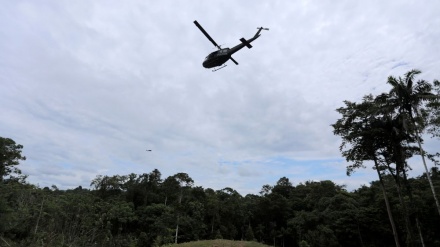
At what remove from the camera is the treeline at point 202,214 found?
126 feet

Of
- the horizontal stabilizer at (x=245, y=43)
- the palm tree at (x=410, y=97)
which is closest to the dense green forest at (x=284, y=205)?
the palm tree at (x=410, y=97)

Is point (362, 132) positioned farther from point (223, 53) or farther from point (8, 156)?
point (8, 156)

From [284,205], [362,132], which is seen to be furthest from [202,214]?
[362,132]

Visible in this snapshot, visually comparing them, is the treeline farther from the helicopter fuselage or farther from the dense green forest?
the helicopter fuselage

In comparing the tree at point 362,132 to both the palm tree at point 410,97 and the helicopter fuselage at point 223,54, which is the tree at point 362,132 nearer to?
the palm tree at point 410,97

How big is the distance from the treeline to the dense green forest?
167 mm

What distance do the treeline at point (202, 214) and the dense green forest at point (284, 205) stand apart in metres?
0.17

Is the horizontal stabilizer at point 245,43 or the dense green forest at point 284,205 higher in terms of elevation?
the horizontal stabilizer at point 245,43

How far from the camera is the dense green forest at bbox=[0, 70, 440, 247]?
2052 centimetres

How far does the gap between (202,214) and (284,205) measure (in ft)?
57.8

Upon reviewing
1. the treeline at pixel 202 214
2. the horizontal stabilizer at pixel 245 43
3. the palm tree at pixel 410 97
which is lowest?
the treeline at pixel 202 214

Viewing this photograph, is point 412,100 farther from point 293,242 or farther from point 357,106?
point 293,242

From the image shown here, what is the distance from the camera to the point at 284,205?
57312mm

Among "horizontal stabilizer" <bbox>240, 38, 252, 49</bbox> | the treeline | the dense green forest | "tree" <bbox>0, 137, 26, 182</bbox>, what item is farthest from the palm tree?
"tree" <bbox>0, 137, 26, 182</bbox>
